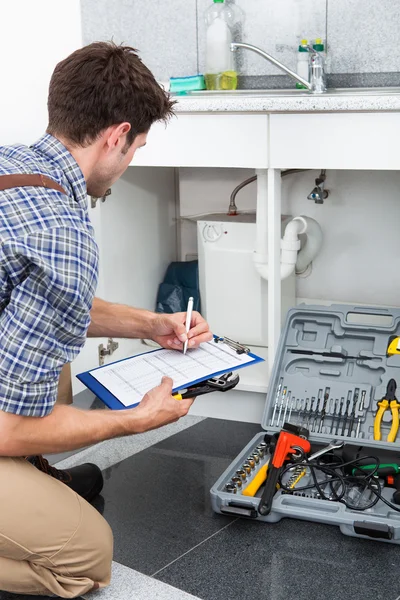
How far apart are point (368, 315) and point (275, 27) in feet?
3.10

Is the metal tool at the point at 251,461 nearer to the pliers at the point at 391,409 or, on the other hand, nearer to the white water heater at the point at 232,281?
the pliers at the point at 391,409

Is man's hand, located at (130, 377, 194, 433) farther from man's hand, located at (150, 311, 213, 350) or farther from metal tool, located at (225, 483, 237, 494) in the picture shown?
metal tool, located at (225, 483, 237, 494)

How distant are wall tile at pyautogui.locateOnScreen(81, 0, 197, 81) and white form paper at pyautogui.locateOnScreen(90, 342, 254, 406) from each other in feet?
3.96

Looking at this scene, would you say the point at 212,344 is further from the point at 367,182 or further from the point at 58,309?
the point at 367,182

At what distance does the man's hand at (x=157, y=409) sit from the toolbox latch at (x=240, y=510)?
1.19 feet

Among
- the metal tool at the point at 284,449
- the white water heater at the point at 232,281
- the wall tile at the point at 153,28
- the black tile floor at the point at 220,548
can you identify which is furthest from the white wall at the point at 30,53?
the metal tool at the point at 284,449

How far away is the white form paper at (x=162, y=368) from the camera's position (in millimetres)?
1591

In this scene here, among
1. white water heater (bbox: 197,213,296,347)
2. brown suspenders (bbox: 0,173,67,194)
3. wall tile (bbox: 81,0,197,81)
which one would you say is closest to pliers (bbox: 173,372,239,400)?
brown suspenders (bbox: 0,173,67,194)

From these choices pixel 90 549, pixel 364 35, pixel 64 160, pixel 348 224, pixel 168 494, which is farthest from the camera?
pixel 348 224

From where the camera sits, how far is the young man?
1199 millimetres

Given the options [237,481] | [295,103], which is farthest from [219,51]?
[237,481]

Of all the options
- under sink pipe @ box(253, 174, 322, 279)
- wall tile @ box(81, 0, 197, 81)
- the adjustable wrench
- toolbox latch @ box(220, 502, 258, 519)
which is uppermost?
wall tile @ box(81, 0, 197, 81)

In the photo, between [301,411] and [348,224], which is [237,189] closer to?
[348,224]

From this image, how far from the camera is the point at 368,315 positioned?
2.47 meters
